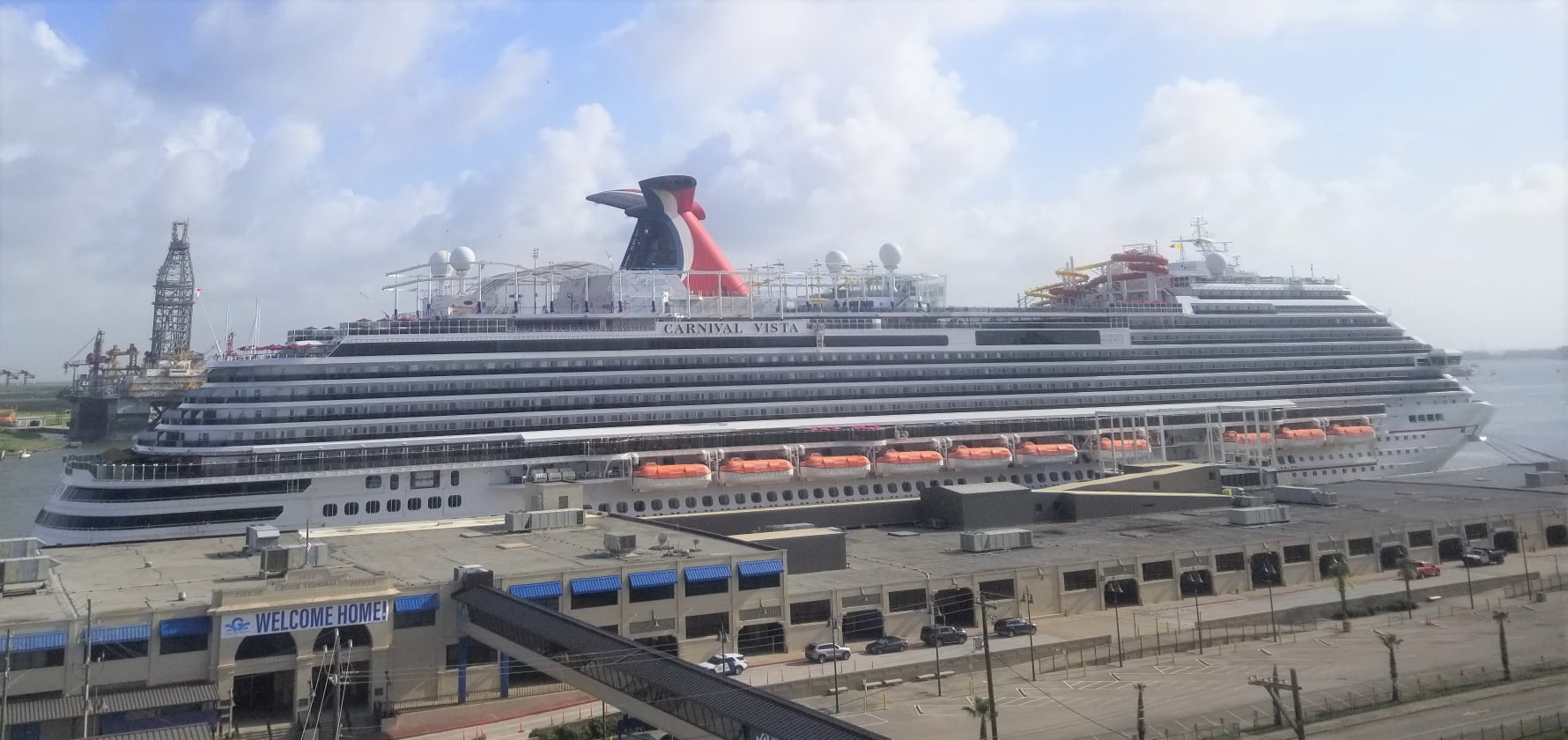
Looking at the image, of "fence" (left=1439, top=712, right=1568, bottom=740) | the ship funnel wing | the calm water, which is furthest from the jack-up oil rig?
"fence" (left=1439, top=712, right=1568, bottom=740)

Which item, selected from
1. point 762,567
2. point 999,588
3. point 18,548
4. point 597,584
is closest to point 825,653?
point 762,567

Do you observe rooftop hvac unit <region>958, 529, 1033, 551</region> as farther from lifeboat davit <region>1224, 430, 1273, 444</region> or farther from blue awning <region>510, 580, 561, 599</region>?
lifeboat davit <region>1224, 430, 1273, 444</region>

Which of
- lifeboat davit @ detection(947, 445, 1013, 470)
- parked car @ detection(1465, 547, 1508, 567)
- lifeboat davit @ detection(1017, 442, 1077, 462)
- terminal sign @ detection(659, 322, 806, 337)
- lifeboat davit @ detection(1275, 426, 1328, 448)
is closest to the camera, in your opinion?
parked car @ detection(1465, 547, 1508, 567)

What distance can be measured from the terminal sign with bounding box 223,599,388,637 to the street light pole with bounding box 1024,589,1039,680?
66.5 feet

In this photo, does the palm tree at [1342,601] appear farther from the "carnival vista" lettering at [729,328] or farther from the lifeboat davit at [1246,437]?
the "carnival vista" lettering at [729,328]

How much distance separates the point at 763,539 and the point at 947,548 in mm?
9593

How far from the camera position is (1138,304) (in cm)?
6862

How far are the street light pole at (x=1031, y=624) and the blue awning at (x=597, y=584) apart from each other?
13886mm

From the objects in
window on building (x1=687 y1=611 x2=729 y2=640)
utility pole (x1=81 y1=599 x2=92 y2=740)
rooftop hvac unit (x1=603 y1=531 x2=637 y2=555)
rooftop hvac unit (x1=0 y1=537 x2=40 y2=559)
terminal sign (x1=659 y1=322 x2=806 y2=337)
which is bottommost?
window on building (x1=687 y1=611 x2=729 y2=640)

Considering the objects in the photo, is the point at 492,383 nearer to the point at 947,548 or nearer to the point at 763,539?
the point at 763,539

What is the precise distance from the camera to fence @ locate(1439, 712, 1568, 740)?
77.9ft

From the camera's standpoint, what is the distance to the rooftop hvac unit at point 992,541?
43991mm

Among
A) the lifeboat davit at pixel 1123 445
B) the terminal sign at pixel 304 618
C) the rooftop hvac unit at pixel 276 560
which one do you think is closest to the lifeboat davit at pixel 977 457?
the lifeboat davit at pixel 1123 445

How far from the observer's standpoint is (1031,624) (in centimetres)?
3556
